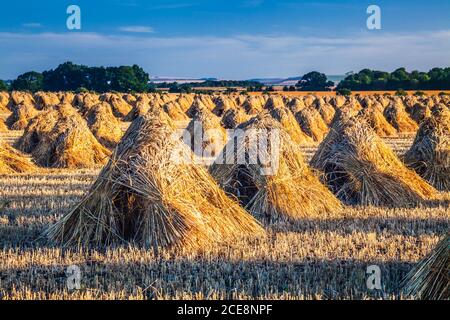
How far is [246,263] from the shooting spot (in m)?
6.75

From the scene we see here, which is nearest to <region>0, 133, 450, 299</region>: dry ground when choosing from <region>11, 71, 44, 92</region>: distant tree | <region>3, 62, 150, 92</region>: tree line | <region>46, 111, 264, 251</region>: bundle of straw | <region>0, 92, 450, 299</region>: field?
<region>0, 92, 450, 299</region>: field

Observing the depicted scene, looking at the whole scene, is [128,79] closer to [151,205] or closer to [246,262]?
[151,205]

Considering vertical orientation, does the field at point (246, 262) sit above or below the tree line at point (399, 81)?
below

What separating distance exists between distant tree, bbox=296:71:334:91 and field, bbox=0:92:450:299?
72.2 metres

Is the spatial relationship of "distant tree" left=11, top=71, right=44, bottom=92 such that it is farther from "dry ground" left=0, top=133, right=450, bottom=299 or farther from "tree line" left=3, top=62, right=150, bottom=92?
"dry ground" left=0, top=133, right=450, bottom=299

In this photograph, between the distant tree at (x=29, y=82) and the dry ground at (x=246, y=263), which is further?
the distant tree at (x=29, y=82)

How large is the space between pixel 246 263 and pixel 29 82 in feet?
240

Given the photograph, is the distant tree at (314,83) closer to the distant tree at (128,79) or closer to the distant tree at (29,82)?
the distant tree at (128,79)

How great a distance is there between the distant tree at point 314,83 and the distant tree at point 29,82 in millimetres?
32131

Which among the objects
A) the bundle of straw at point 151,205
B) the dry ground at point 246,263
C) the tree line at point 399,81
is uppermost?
the tree line at point 399,81

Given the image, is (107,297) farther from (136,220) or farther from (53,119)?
(53,119)

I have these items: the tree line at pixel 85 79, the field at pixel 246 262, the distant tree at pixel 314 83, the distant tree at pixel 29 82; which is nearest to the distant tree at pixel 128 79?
the tree line at pixel 85 79

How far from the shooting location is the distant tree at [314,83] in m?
80.8
